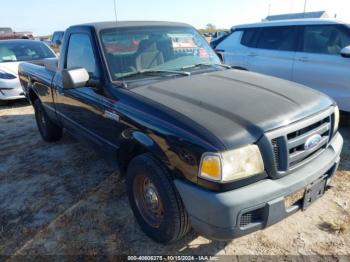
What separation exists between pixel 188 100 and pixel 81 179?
6.78 feet

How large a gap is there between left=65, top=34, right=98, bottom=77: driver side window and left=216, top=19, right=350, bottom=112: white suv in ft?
7.31

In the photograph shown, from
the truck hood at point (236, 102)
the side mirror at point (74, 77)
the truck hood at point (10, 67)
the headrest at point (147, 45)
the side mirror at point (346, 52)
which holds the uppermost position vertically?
the headrest at point (147, 45)

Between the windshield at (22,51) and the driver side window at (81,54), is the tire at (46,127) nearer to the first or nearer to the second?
the driver side window at (81,54)

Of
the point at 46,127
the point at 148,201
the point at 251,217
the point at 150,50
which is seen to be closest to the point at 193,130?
the point at 251,217

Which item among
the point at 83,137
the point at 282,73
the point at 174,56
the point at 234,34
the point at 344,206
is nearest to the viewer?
the point at 344,206

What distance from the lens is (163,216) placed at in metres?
2.46

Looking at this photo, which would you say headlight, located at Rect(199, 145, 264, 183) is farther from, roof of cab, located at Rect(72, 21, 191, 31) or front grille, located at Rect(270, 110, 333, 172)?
roof of cab, located at Rect(72, 21, 191, 31)

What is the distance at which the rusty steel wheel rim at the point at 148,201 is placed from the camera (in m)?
2.60

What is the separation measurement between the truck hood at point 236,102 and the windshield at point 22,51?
6.84 m

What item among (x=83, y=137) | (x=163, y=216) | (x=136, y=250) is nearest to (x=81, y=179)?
(x=83, y=137)

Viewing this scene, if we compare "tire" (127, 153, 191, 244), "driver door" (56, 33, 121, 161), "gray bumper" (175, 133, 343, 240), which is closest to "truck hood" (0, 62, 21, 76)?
"driver door" (56, 33, 121, 161)

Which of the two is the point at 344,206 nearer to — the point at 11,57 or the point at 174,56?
the point at 174,56

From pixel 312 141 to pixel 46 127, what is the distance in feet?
13.5

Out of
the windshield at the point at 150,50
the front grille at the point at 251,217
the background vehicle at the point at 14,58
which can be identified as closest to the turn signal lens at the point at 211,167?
the front grille at the point at 251,217
